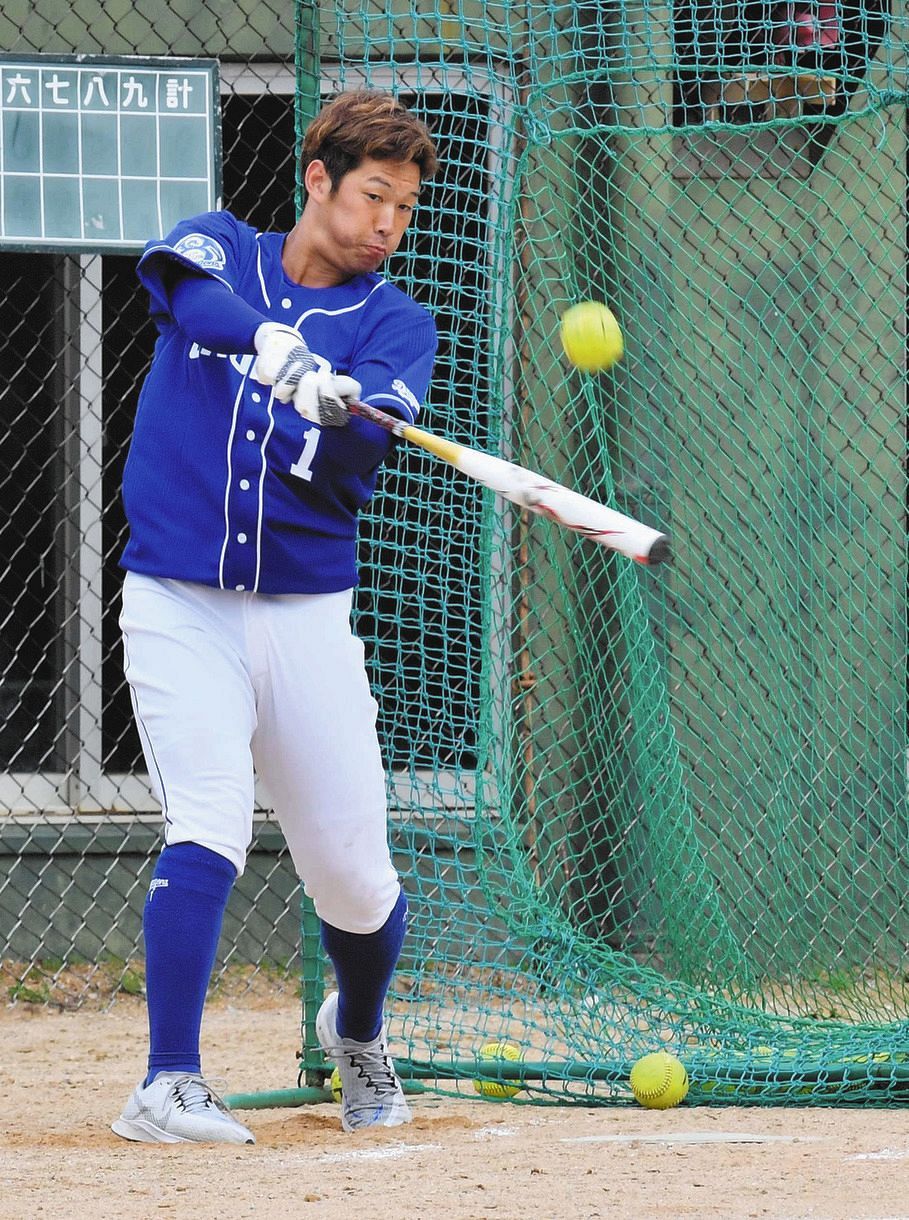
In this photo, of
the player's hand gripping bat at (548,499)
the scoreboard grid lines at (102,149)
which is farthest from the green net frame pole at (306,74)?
the player's hand gripping bat at (548,499)

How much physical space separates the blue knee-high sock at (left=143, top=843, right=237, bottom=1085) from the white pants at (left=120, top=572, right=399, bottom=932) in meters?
0.04

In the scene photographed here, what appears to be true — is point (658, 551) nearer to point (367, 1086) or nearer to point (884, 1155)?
point (884, 1155)

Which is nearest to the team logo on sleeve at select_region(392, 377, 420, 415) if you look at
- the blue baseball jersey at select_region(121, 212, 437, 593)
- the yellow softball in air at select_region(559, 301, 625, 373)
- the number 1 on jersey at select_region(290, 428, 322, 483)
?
the blue baseball jersey at select_region(121, 212, 437, 593)

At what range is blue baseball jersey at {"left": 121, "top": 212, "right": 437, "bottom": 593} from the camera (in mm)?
3217

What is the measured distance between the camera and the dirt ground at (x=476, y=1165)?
2725mm

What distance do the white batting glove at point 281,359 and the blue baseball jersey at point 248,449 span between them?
147 millimetres

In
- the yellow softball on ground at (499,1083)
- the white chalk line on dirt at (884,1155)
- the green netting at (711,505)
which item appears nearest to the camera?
the white chalk line on dirt at (884,1155)

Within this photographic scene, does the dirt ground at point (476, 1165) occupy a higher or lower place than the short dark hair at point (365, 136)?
lower

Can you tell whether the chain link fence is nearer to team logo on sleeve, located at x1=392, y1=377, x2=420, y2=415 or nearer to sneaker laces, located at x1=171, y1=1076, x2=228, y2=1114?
sneaker laces, located at x1=171, y1=1076, x2=228, y2=1114

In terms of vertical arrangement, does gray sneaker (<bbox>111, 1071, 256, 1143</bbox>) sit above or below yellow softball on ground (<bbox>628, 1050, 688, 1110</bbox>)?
above

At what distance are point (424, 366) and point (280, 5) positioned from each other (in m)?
2.92

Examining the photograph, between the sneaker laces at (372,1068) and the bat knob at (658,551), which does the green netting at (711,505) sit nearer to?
the sneaker laces at (372,1068)

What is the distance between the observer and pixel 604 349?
159 inches

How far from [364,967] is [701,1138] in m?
0.75
